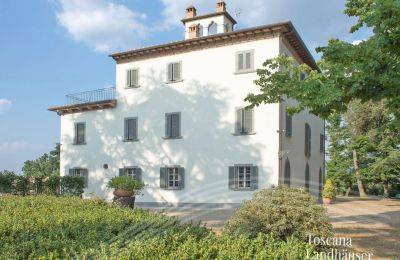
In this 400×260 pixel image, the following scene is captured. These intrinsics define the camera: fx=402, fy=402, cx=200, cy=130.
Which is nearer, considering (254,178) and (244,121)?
(254,178)

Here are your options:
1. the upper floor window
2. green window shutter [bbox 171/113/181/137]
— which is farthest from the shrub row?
the upper floor window

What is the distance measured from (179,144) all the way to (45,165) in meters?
26.4

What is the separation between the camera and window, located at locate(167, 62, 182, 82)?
901 inches

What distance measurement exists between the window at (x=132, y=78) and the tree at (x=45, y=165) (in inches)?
824

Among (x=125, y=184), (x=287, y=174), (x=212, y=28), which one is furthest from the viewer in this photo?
(x=212, y=28)

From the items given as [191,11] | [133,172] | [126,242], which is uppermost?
[191,11]

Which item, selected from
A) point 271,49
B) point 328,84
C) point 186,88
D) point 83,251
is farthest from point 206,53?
point 83,251

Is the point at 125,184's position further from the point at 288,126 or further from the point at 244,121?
the point at 288,126

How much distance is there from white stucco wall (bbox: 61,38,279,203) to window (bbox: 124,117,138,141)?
33 cm

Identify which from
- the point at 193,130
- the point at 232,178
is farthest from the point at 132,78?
the point at 232,178

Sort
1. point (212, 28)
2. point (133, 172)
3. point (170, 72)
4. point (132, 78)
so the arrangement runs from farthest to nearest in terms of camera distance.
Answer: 1. point (212, 28)
2. point (132, 78)
3. point (133, 172)
4. point (170, 72)

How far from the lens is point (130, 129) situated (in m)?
24.3

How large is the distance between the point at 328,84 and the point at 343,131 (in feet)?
109

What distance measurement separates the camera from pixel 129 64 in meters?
24.8
